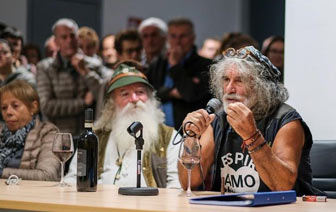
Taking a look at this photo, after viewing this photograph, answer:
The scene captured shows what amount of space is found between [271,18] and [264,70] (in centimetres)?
669

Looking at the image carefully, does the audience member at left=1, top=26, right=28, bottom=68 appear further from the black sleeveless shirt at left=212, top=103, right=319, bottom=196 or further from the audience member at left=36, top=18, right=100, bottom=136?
the black sleeveless shirt at left=212, top=103, right=319, bottom=196

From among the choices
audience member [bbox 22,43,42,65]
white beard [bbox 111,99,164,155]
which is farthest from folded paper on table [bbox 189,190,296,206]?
audience member [bbox 22,43,42,65]

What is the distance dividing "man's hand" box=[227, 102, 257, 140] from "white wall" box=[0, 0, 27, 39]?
526cm

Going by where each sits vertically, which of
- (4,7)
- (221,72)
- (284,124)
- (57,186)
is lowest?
(57,186)

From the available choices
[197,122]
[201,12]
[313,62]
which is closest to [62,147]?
[197,122]

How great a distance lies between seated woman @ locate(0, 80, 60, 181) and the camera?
4562 mm

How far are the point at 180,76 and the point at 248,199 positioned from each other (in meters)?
2.88

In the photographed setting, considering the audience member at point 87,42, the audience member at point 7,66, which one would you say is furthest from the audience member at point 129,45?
the audience member at point 7,66

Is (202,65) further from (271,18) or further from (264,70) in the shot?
(271,18)

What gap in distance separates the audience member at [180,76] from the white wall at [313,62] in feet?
4.70

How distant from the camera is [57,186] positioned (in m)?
3.59

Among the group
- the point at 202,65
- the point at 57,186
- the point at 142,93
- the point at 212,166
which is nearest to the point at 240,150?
the point at 212,166

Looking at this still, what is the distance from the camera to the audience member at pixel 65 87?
6.00 meters

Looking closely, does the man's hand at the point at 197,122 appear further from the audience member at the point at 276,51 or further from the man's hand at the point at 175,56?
the man's hand at the point at 175,56
